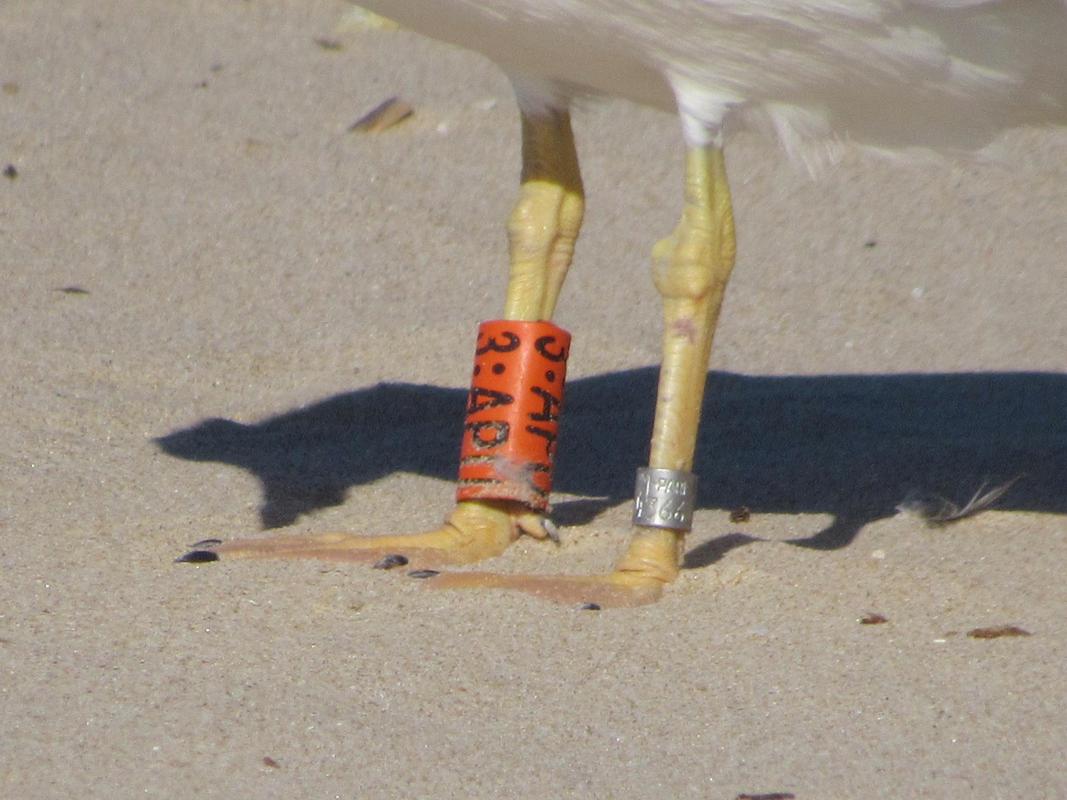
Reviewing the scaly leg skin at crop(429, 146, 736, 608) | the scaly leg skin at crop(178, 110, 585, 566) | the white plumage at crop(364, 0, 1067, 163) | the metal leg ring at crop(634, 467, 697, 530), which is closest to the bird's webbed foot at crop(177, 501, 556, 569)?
the scaly leg skin at crop(178, 110, 585, 566)

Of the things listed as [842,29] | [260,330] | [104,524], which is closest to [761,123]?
[842,29]

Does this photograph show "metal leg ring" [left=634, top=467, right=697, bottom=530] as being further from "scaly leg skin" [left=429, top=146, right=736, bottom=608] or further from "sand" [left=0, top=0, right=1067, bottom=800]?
"sand" [left=0, top=0, right=1067, bottom=800]

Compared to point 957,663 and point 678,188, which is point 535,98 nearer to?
point 957,663

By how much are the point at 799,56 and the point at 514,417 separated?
3.10 feet

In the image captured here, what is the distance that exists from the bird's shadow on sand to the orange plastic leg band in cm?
33

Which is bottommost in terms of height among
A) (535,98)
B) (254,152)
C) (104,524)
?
(104,524)

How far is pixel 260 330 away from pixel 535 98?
67.3 inches

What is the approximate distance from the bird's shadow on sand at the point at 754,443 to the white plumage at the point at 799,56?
0.92 meters

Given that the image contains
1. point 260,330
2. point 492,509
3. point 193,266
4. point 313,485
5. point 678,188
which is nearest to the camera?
point 492,509

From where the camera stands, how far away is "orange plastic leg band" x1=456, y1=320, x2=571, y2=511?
352 cm

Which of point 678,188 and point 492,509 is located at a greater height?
point 678,188

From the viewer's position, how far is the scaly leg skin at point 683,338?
3295 mm

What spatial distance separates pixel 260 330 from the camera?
5.06m

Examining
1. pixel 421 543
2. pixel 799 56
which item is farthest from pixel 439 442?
pixel 799 56
